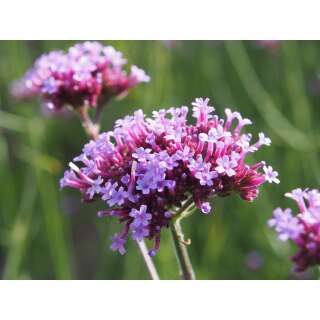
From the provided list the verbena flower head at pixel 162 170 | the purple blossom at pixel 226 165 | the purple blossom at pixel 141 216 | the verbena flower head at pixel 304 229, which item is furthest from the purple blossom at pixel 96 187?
the verbena flower head at pixel 304 229

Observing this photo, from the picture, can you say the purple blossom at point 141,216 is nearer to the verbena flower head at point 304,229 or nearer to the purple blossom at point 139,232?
the purple blossom at point 139,232

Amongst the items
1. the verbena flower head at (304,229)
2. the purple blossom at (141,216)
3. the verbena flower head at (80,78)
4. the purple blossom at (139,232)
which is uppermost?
the verbena flower head at (80,78)

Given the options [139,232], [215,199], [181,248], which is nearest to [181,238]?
[181,248]

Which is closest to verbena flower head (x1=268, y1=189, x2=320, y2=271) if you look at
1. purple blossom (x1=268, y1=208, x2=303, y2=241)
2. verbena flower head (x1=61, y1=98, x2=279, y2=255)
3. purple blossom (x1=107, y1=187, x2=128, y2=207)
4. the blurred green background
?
purple blossom (x1=268, y1=208, x2=303, y2=241)

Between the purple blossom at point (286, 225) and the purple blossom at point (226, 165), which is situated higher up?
the purple blossom at point (226, 165)

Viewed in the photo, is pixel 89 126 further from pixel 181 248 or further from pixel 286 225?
pixel 286 225

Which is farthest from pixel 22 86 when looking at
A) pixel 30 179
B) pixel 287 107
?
pixel 287 107

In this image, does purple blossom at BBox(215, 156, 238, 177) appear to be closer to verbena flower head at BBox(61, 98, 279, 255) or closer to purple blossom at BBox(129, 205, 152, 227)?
verbena flower head at BBox(61, 98, 279, 255)
